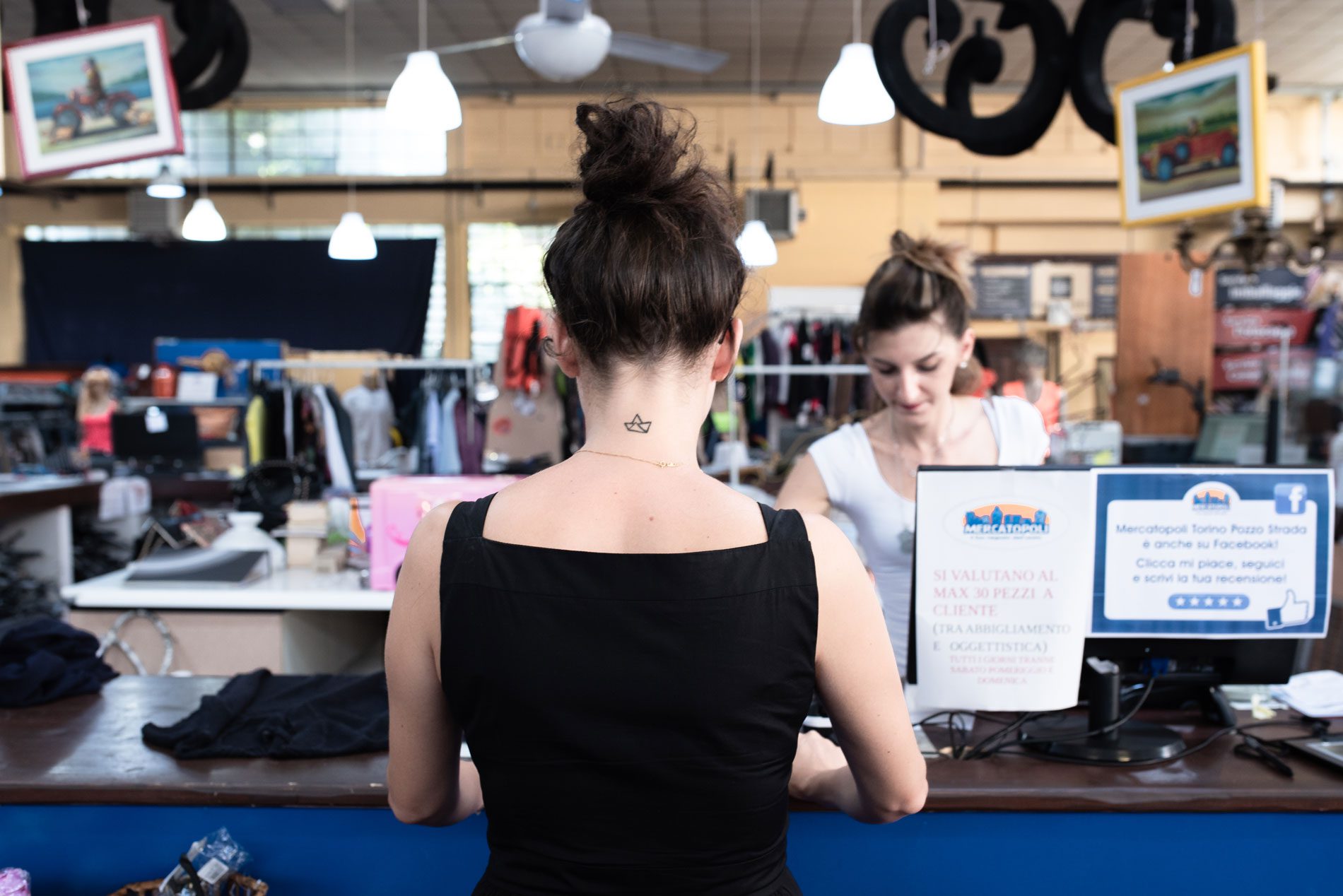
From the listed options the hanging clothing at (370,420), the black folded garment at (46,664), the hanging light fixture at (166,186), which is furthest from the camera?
the hanging clothing at (370,420)

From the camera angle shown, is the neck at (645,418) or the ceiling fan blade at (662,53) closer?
the neck at (645,418)

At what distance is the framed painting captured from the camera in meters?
2.76

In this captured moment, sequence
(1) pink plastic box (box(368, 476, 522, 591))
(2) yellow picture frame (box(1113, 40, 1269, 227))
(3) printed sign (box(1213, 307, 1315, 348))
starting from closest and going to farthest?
(2) yellow picture frame (box(1113, 40, 1269, 227)) → (1) pink plastic box (box(368, 476, 522, 591)) → (3) printed sign (box(1213, 307, 1315, 348))

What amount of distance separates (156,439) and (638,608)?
7.29m

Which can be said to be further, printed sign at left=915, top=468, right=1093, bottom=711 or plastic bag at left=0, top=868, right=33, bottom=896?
printed sign at left=915, top=468, right=1093, bottom=711

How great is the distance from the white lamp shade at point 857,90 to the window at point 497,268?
6.59 metres

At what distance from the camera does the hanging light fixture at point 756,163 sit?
570 cm

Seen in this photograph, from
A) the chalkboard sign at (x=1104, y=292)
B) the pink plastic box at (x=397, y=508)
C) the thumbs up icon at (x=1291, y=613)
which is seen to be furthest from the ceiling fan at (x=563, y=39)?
the chalkboard sign at (x=1104, y=292)

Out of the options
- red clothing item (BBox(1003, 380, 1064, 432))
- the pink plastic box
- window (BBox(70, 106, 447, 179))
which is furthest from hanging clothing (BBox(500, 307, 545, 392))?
the pink plastic box

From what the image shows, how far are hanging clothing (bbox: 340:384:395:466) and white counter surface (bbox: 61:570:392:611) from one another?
457 centimetres

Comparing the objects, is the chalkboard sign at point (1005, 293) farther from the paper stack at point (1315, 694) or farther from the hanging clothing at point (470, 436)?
the paper stack at point (1315, 694)

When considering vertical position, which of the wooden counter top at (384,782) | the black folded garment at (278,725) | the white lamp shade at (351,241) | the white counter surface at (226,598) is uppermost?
the white lamp shade at (351,241)

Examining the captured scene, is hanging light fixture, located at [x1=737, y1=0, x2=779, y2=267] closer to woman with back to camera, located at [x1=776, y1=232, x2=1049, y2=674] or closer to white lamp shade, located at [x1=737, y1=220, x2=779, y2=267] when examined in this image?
white lamp shade, located at [x1=737, y1=220, x2=779, y2=267]

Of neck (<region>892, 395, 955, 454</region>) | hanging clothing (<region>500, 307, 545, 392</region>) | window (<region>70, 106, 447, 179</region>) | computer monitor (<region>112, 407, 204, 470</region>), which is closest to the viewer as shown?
neck (<region>892, 395, 955, 454</region>)
